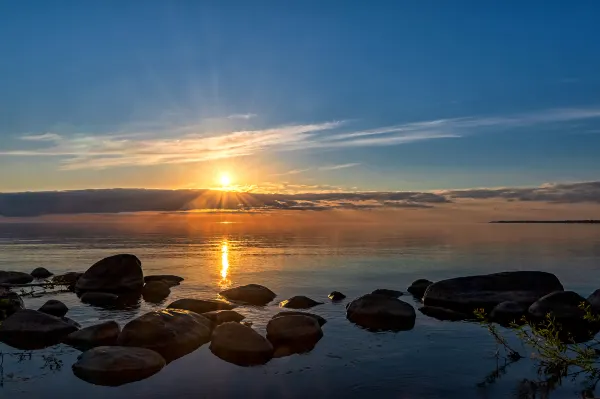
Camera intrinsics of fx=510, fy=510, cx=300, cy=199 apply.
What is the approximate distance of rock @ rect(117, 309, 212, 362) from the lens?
17109mm

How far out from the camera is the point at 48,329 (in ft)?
62.2

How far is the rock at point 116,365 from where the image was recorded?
14.2 metres

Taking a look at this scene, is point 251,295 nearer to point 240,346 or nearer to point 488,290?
point 240,346

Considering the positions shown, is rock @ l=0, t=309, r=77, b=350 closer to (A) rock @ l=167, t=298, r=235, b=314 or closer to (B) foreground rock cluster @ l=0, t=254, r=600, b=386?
(B) foreground rock cluster @ l=0, t=254, r=600, b=386

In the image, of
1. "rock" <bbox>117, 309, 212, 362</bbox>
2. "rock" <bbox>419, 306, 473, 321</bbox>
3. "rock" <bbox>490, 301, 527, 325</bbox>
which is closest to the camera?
"rock" <bbox>117, 309, 212, 362</bbox>

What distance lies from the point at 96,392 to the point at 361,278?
29.0m

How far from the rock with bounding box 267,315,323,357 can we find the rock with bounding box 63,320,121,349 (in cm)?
551

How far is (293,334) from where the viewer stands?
18.6 meters

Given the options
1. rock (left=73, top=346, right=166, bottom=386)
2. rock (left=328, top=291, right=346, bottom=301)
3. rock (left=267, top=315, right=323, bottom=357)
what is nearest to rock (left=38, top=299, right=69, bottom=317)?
rock (left=73, top=346, right=166, bottom=386)

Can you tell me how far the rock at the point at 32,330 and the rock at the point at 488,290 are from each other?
1780 cm

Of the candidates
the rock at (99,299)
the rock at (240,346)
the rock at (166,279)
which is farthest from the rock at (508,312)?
the rock at (166,279)

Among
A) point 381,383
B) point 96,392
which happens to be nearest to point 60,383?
point 96,392

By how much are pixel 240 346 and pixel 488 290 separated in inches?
597

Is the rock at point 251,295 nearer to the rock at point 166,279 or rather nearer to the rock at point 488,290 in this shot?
the rock at point 166,279
